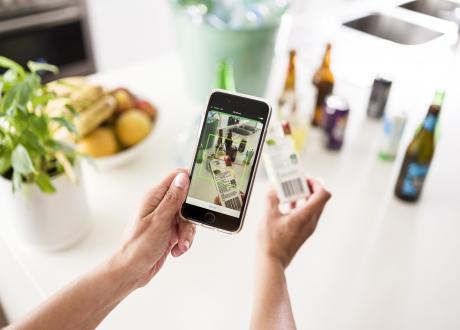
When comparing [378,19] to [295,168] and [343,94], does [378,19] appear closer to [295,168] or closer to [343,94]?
[343,94]

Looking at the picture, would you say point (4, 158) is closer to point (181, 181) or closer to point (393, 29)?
point (181, 181)

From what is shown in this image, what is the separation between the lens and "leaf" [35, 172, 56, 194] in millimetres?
666

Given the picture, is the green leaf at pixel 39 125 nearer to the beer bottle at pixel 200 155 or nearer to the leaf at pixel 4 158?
the leaf at pixel 4 158

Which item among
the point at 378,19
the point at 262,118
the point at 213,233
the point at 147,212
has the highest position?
the point at 378,19

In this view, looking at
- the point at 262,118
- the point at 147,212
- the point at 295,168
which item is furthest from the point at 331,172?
the point at 147,212

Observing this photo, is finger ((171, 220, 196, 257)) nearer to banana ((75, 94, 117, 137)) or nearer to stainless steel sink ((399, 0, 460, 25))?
banana ((75, 94, 117, 137))

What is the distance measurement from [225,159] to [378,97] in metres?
0.64

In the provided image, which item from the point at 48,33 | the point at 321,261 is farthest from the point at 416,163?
the point at 48,33

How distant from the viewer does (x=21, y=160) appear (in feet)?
1.99

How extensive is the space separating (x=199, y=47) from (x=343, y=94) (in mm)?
476

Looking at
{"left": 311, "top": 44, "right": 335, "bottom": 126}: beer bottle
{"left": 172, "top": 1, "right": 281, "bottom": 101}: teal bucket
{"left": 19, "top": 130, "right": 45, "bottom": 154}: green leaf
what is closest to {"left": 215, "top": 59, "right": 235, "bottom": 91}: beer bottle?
{"left": 172, "top": 1, "right": 281, "bottom": 101}: teal bucket

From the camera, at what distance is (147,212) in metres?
0.63

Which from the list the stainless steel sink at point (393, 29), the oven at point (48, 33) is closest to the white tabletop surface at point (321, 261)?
the stainless steel sink at point (393, 29)

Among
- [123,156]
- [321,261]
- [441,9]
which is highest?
[441,9]
